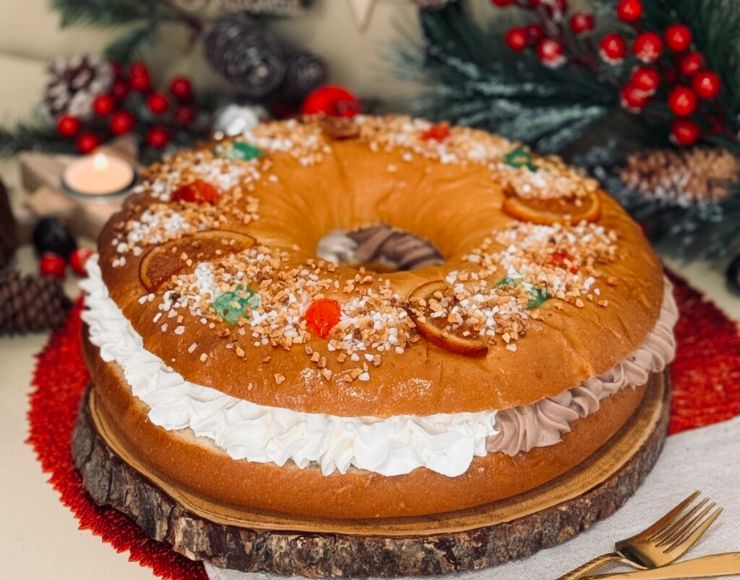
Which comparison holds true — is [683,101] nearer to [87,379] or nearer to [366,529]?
[366,529]

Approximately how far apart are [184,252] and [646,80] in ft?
4.13

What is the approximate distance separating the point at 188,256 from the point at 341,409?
0.57 meters

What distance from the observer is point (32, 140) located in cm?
364

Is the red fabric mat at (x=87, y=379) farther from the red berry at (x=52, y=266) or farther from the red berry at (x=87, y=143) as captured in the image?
the red berry at (x=87, y=143)

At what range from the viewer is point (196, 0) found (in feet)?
12.0

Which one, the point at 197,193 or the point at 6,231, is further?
the point at 6,231

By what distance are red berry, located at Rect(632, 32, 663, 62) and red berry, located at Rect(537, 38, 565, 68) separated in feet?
0.81

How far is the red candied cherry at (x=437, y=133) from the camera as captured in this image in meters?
2.78

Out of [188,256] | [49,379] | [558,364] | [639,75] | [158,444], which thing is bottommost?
[49,379]

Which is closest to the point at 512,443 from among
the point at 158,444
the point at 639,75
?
the point at 158,444

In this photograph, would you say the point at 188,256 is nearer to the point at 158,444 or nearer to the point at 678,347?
the point at 158,444

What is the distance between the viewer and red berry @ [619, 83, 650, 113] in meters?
2.71

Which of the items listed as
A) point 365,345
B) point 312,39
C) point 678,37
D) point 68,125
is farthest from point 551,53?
point 68,125

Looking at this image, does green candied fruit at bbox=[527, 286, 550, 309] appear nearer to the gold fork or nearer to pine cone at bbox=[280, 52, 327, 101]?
the gold fork
